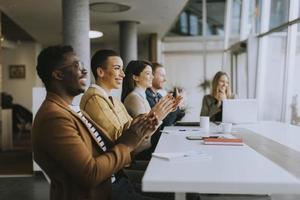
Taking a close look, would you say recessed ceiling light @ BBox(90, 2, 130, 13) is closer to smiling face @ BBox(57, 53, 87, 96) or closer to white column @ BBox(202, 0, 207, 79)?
white column @ BBox(202, 0, 207, 79)

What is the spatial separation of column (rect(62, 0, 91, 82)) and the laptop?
2.32m

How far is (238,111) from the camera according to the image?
10.4ft

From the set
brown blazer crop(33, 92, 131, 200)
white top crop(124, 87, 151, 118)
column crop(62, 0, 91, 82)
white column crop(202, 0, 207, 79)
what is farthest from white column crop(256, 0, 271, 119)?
brown blazer crop(33, 92, 131, 200)

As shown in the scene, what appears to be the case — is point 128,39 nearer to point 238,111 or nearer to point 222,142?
point 238,111

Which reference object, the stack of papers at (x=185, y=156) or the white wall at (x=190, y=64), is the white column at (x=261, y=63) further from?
the stack of papers at (x=185, y=156)

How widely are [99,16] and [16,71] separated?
4.76 metres

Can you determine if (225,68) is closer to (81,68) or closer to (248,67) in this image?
(248,67)

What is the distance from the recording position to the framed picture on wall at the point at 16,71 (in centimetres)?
1085

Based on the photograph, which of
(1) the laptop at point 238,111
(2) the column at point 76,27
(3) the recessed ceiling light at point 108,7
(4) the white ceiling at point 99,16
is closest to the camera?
(1) the laptop at point 238,111

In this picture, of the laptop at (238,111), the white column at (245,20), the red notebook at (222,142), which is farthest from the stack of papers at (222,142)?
the white column at (245,20)

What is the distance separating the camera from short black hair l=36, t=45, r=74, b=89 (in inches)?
54.4

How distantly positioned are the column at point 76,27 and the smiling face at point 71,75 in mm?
3421

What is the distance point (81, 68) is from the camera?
1.46 metres

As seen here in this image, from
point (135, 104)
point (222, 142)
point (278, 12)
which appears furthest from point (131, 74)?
point (278, 12)
